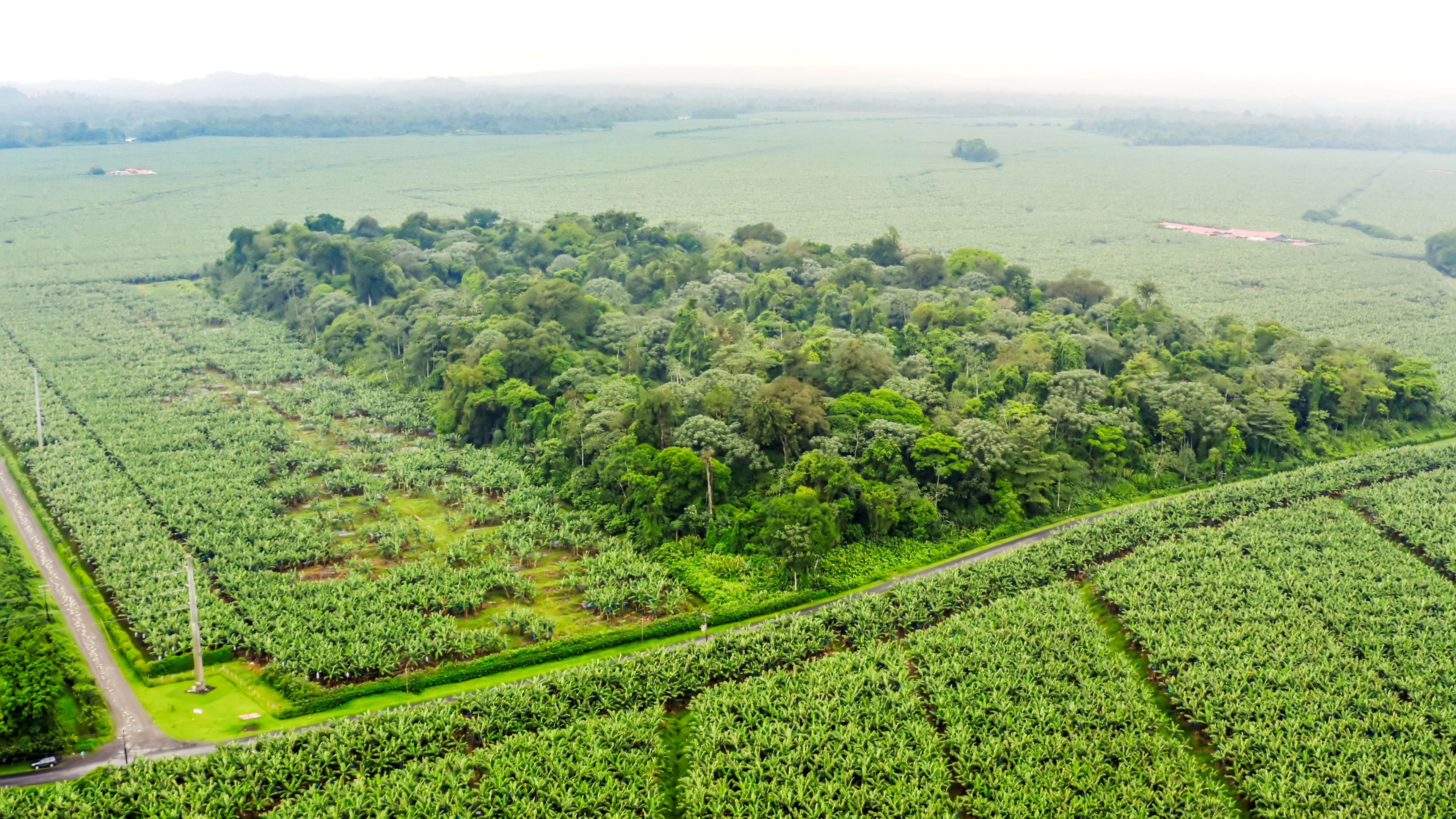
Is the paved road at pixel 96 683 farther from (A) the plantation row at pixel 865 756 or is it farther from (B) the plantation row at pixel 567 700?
(A) the plantation row at pixel 865 756

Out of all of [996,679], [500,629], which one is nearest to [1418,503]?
[996,679]

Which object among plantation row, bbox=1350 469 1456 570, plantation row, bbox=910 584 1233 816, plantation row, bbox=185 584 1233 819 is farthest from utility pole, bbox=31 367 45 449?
plantation row, bbox=1350 469 1456 570

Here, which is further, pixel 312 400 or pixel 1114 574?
pixel 312 400

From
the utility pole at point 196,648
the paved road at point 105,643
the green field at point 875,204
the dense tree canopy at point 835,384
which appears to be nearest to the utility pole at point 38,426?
the paved road at point 105,643

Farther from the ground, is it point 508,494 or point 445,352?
point 445,352

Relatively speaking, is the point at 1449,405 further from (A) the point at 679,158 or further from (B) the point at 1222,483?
(A) the point at 679,158

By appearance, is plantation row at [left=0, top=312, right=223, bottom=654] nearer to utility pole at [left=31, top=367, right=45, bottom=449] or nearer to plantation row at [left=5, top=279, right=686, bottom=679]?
plantation row at [left=5, top=279, right=686, bottom=679]

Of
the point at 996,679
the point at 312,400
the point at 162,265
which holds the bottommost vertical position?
the point at 996,679
